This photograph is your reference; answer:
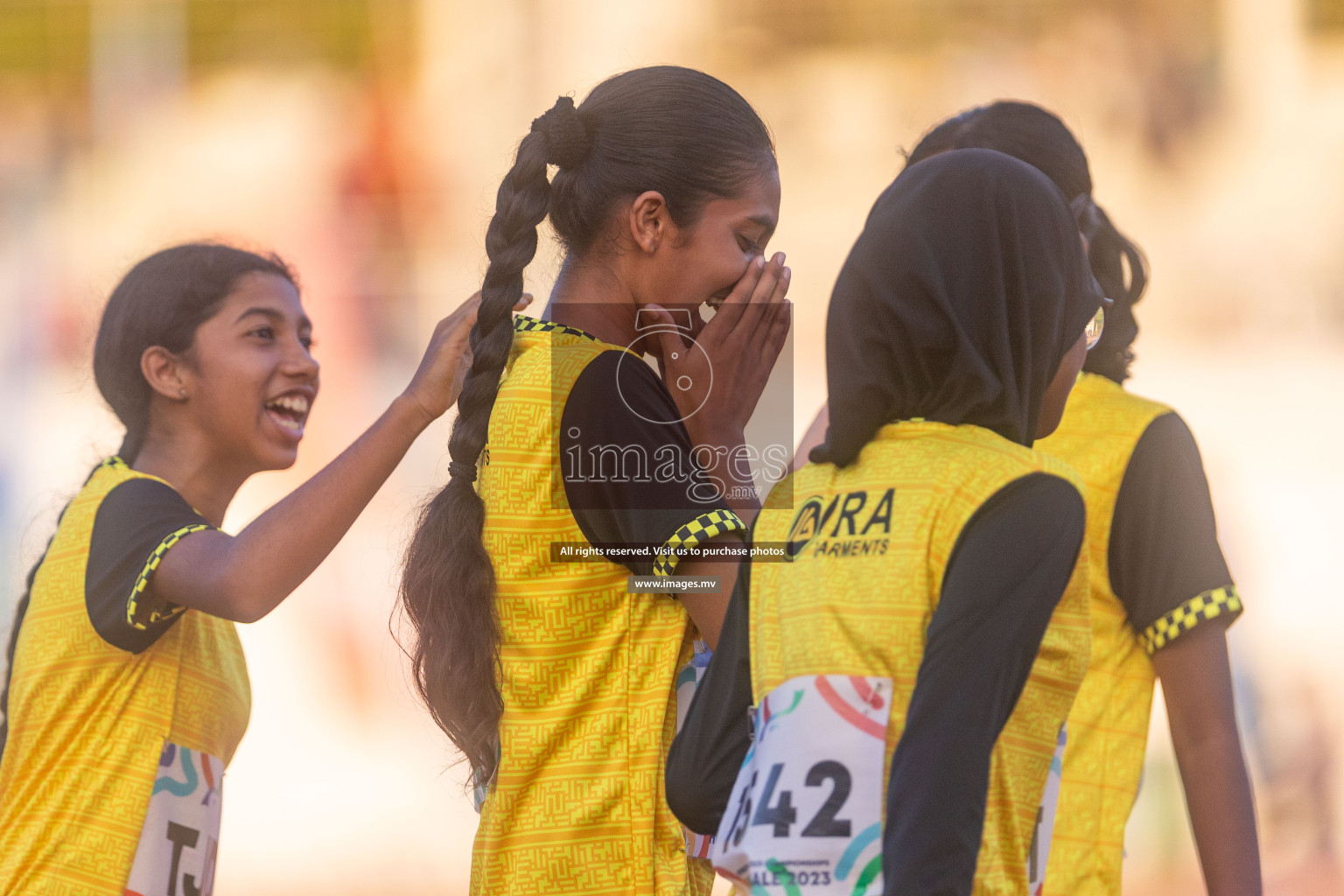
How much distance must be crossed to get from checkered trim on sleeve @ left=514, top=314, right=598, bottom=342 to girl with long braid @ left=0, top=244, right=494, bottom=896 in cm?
10

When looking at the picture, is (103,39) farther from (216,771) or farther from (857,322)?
(857,322)

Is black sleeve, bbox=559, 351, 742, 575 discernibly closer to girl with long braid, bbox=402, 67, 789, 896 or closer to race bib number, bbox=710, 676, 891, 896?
girl with long braid, bbox=402, 67, 789, 896

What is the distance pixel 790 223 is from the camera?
6.90 metres

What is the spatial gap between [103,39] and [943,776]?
7.55 meters

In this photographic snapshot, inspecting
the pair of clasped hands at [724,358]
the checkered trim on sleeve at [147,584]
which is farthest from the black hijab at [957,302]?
the checkered trim on sleeve at [147,584]

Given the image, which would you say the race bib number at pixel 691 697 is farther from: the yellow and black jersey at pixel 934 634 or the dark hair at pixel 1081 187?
the dark hair at pixel 1081 187

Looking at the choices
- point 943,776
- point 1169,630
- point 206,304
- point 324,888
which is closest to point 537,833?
point 943,776

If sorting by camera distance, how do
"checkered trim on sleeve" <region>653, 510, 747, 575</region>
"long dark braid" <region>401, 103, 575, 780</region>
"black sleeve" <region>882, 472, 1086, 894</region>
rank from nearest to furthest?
"black sleeve" <region>882, 472, 1086, 894</region>, "checkered trim on sleeve" <region>653, 510, 747, 575</region>, "long dark braid" <region>401, 103, 575, 780</region>

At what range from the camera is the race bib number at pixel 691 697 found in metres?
1.62

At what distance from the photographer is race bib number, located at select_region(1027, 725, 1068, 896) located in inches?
49.9

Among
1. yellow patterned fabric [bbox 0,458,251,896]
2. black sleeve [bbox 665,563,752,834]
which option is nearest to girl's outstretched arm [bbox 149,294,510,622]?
yellow patterned fabric [bbox 0,458,251,896]

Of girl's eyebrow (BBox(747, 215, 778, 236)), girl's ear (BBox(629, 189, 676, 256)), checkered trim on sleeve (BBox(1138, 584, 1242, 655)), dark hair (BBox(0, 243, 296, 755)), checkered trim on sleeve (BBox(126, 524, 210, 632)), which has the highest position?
dark hair (BBox(0, 243, 296, 755))

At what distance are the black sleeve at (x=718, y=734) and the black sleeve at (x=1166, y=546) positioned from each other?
0.60m

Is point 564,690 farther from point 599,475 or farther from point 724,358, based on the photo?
point 724,358
